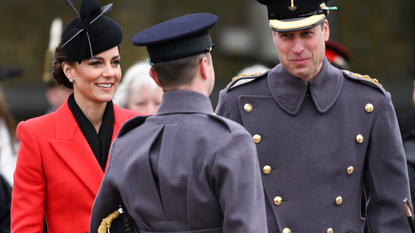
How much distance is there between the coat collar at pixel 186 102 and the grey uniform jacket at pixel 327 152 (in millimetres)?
657

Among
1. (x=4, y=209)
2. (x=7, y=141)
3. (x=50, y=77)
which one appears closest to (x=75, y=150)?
(x=4, y=209)

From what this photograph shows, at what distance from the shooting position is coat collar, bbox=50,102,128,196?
3477mm

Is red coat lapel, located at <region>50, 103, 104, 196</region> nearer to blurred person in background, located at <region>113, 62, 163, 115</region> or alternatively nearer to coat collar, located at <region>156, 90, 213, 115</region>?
coat collar, located at <region>156, 90, 213, 115</region>

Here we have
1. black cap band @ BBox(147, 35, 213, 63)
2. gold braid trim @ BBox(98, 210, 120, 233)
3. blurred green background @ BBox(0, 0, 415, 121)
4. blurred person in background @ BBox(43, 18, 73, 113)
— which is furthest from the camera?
blurred green background @ BBox(0, 0, 415, 121)

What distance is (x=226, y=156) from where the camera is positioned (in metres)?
2.58

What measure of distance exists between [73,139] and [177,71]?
3.32 ft

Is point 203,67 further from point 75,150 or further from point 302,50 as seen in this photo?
point 75,150

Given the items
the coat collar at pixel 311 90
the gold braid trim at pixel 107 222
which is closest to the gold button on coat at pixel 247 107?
the coat collar at pixel 311 90

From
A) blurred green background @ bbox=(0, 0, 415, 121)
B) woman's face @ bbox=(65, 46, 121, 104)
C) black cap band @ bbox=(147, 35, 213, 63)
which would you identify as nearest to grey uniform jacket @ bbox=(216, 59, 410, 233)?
woman's face @ bbox=(65, 46, 121, 104)

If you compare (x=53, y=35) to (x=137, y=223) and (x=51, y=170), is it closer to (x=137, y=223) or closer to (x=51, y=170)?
(x=51, y=170)

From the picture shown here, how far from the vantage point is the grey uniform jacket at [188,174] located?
8.40 feet

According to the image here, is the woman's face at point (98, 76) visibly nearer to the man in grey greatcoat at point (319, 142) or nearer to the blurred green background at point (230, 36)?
the man in grey greatcoat at point (319, 142)

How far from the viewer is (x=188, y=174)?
2623 millimetres

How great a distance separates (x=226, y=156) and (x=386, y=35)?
952 centimetres
